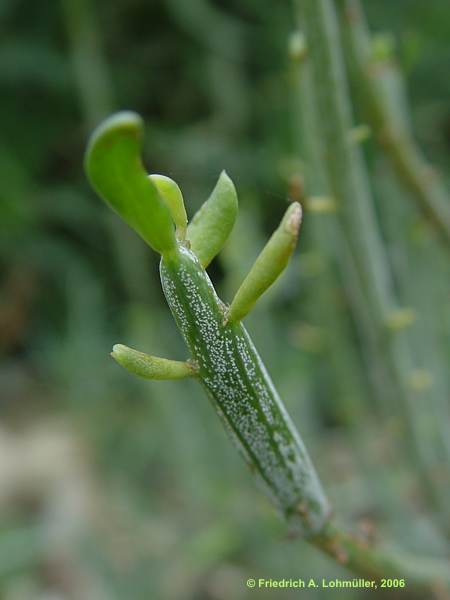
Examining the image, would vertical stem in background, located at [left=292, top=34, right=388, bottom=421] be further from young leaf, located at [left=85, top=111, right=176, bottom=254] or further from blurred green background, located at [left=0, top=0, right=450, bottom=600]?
young leaf, located at [left=85, top=111, right=176, bottom=254]

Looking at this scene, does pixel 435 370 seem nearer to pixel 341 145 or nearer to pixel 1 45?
pixel 341 145

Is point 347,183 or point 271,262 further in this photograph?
point 347,183

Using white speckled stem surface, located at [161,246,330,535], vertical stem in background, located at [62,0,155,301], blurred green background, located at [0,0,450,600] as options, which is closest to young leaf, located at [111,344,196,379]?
white speckled stem surface, located at [161,246,330,535]

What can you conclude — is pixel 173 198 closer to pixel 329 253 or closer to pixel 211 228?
pixel 211 228

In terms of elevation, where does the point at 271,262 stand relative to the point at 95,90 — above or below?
below

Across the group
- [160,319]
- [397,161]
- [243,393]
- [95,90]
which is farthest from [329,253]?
[95,90]

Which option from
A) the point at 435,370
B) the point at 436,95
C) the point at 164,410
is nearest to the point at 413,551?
the point at 435,370

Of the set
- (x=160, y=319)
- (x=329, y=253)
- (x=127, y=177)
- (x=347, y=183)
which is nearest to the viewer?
(x=127, y=177)

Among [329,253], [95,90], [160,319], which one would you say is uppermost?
[95,90]
